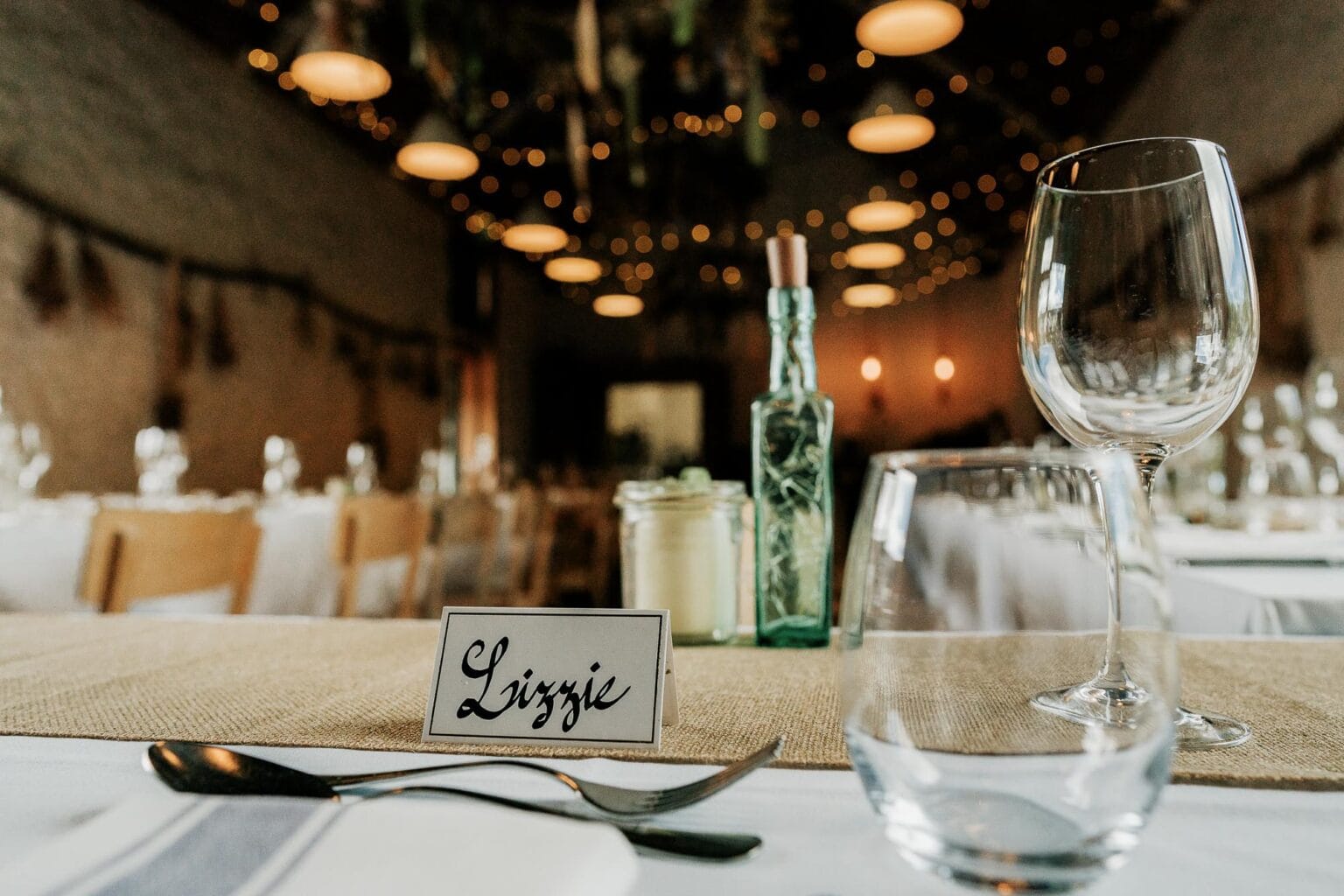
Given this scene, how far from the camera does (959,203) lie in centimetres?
902

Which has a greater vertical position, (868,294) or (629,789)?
(868,294)

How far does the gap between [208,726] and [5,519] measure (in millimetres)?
1988

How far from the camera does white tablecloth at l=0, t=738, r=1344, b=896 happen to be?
0.88 ft

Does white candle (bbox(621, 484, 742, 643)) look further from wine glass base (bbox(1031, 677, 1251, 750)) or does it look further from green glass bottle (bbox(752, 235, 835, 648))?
wine glass base (bbox(1031, 677, 1251, 750))

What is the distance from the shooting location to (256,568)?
2.25 m

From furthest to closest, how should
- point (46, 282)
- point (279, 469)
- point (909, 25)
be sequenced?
1. point (46, 282)
2. point (279, 469)
3. point (909, 25)

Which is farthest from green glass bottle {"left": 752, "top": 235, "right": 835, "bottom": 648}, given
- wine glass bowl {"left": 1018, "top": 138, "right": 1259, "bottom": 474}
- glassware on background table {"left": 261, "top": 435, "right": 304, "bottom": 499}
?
glassware on background table {"left": 261, "top": 435, "right": 304, "bottom": 499}

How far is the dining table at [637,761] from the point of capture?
0.87 feet

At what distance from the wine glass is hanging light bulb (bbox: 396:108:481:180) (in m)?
4.27

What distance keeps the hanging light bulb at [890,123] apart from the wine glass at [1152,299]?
14.0 ft

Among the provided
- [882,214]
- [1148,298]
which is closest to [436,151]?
[882,214]

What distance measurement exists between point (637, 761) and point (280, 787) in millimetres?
152

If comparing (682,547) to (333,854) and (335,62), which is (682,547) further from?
(335,62)

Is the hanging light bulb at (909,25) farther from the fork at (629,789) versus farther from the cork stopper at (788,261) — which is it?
the fork at (629,789)
